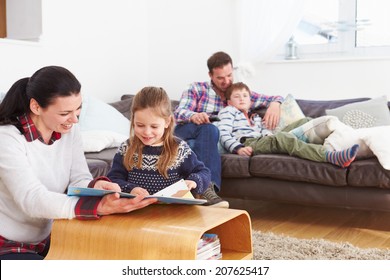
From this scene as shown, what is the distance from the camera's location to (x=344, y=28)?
4344mm

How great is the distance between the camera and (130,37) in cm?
489

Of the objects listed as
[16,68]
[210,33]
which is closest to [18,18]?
[16,68]

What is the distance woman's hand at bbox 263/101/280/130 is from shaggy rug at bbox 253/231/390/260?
0.99 metres

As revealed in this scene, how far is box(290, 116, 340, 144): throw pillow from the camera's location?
3338 millimetres

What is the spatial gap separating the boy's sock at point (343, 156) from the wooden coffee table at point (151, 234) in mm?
1523

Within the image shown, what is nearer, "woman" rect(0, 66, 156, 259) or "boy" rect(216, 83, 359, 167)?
"woman" rect(0, 66, 156, 259)

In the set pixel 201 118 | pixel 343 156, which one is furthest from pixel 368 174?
pixel 201 118

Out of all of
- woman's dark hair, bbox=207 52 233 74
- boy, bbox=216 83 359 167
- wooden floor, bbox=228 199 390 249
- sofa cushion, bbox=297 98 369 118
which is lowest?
wooden floor, bbox=228 199 390 249

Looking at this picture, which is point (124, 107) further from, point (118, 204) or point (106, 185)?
point (118, 204)

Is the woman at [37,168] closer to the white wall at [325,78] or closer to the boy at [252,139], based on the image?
the boy at [252,139]

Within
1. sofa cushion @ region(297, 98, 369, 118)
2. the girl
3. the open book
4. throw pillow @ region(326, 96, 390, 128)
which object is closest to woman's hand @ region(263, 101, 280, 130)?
sofa cushion @ region(297, 98, 369, 118)

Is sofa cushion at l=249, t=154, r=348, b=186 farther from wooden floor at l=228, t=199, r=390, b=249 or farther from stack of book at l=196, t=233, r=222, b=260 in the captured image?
stack of book at l=196, t=233, r=222, b=260

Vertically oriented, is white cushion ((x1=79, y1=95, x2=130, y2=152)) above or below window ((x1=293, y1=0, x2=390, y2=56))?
below
